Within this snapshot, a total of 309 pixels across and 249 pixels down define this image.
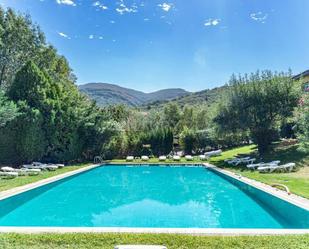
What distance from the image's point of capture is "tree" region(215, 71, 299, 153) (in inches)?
843

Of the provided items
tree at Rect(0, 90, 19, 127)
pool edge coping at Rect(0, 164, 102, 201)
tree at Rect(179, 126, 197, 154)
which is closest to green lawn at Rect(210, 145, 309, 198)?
tree at Rect(179, 126, 197, 154)

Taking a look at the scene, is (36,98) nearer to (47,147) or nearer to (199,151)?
(47,147)

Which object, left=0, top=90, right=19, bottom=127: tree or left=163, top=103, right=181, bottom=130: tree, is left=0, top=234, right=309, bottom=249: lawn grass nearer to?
left=0, top=90, right=19, bottom=127: tree

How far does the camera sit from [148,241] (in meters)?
5.54

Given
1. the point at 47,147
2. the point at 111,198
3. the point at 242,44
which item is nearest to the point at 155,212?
the point at 111,198

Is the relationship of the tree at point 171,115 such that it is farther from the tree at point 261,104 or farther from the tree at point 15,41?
the tree at point 15,41

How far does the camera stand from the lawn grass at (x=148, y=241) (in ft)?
17.3

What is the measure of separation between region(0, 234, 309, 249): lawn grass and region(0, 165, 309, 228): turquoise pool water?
2.30 m

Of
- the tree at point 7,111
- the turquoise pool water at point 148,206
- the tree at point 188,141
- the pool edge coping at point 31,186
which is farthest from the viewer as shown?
the tree at point 188,141

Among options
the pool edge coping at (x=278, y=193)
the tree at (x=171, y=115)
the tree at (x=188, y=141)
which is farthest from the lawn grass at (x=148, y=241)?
the tree at (x=171, y=115)

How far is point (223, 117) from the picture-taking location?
75.2 ft

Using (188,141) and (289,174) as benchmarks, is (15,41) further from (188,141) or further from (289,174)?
(289,174)

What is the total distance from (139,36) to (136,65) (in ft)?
22.6

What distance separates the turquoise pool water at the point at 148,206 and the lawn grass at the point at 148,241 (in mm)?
2299
